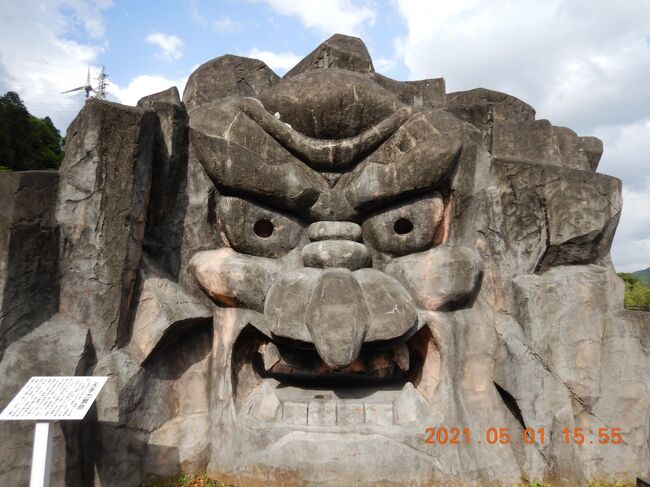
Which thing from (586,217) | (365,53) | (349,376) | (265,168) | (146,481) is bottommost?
(146,481)

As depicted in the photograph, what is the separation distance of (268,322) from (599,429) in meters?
2.53

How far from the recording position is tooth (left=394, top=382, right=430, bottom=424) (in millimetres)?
3168

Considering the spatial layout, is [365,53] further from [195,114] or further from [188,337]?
[188,337]

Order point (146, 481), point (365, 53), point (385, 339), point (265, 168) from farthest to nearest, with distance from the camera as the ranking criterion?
point (365, 53) → point (265, 168) → point (146, 481) → point (385, 339)

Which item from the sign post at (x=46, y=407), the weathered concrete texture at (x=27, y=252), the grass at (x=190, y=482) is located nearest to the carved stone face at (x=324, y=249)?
the grass at (x=190, y=482)

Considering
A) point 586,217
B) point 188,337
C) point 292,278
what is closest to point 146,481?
point 188,337

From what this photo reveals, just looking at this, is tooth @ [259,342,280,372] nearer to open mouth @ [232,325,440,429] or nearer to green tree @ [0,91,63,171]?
open mouth @ [232,325,440,429]

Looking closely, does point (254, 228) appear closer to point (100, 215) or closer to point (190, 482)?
point (100, 215)

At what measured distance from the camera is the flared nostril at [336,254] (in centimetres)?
341

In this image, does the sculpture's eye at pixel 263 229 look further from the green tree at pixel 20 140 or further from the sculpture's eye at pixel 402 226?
the green tree at pixel 20 140

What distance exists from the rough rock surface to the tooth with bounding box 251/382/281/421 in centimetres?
2

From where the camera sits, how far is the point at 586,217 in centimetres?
360

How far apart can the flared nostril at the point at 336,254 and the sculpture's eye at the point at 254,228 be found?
0.28 metres

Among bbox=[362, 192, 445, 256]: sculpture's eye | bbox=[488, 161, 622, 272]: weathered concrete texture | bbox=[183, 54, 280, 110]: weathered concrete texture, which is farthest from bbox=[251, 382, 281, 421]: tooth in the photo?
bbox=[183, 54, 280, 110]: weathered concrete texture
